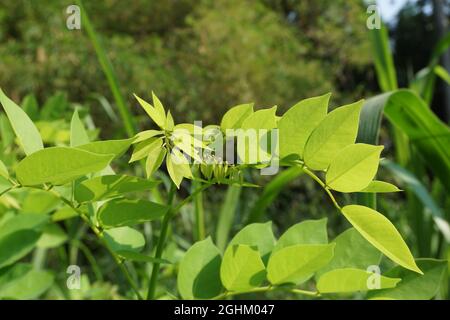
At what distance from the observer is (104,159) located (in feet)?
0.78

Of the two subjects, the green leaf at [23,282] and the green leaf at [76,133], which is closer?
the green leaf at [76,133]

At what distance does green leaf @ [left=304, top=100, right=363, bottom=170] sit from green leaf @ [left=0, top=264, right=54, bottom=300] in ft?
0.85

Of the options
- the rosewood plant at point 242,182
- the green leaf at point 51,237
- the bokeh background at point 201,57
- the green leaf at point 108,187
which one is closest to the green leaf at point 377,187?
the rosewood plant at point 242,182

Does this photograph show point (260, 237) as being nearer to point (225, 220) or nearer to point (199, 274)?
point (199, 274)

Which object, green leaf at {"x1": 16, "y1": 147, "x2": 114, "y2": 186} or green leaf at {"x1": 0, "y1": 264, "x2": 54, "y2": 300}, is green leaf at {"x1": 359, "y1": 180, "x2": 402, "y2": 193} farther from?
green leaf at {"x1": 0, "y1": 264, "x2": 54, "y2": 300}

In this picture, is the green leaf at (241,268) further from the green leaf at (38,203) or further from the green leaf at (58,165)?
the green leaf at (38,203)

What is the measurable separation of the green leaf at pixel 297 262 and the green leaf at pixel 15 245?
189mm

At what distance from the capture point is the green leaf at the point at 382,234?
0.80ft

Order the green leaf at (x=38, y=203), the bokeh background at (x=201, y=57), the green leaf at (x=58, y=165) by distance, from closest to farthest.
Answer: the green leaf at (x=58, y=165) < the green leaf at (x=38, y=203) < the bokeh background at (x=201, y=57)

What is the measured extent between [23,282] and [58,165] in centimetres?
25

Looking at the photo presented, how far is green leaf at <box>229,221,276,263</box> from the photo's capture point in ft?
1.09

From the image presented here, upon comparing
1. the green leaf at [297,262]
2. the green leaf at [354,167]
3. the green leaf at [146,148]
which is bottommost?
the green leaf at [297,262]
